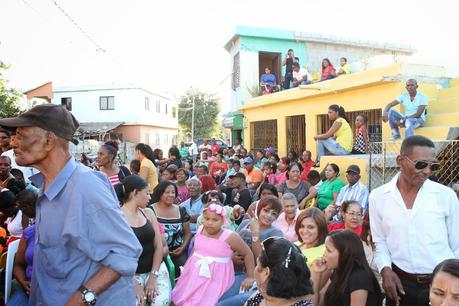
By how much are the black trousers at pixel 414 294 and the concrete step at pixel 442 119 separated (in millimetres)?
6323

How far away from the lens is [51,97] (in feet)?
111

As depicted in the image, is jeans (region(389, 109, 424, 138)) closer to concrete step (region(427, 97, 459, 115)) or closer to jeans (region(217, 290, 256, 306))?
concrete step (region(427, 97, 459, 115))

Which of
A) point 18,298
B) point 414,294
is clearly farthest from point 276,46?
point 18,298

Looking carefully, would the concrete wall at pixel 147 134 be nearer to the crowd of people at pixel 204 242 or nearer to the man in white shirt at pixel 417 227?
the crowd of people at pixel 204 242

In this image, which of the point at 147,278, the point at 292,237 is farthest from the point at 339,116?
the point at 147,278

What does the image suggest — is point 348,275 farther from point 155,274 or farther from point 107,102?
point 107,102

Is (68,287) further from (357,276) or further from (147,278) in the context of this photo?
(147,278)

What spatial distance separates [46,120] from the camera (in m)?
1.88

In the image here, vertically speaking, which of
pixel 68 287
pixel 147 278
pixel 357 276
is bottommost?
pixel 147 278

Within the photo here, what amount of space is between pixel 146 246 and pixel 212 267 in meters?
0.67

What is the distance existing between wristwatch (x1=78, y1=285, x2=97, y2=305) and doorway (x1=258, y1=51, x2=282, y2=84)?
662 inches

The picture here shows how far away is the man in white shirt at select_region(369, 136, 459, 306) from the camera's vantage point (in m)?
2.85

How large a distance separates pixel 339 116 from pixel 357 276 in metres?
5.77

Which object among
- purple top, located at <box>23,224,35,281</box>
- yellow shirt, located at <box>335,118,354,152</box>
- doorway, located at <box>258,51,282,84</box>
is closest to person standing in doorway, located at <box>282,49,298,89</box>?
doorway, located at <box>258,51,282,84</box>
